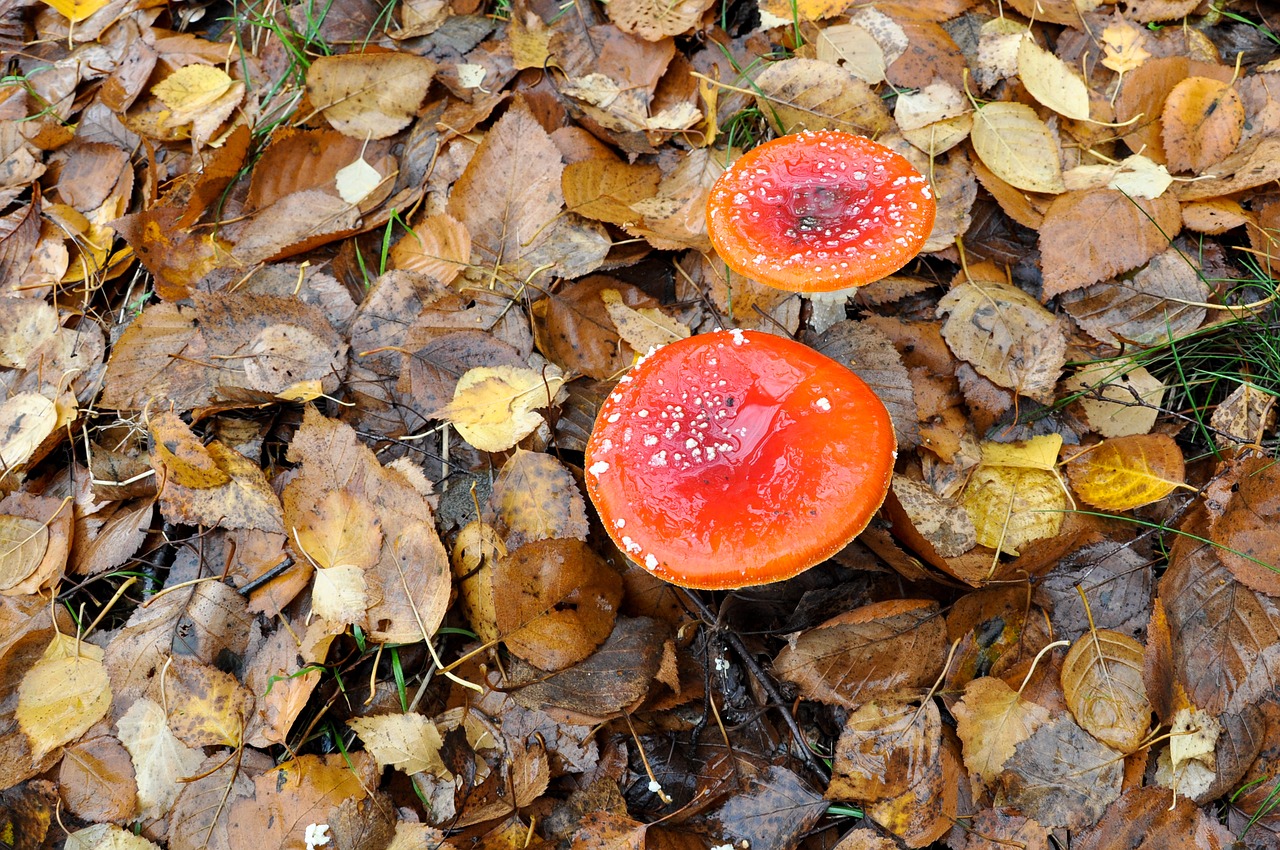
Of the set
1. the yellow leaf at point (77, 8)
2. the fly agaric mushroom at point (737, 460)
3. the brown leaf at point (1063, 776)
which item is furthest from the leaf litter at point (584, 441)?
the yellow leaf at point (77, 8)

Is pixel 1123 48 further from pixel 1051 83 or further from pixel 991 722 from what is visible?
pixel 991 722

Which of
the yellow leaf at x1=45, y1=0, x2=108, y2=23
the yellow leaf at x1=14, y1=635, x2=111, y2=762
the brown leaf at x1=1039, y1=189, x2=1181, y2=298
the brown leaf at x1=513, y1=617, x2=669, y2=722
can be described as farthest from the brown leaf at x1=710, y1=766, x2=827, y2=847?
the yellow leaf at x1=45, y1=0, x2=108, y2=23

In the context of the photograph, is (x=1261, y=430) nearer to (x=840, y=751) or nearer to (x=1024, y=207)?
(x=1024, y=207)

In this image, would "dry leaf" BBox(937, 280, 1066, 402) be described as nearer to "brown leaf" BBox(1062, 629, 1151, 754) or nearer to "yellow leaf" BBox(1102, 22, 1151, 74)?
"brown leaf" BBox(1062, 629, 1151, 754)

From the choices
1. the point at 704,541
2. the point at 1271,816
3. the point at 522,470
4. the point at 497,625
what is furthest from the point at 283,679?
the point at 1271,816

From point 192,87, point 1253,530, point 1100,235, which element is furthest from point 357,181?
point 1253,530
